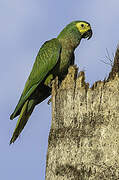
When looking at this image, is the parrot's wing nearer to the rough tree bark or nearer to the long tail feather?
the long tail feather

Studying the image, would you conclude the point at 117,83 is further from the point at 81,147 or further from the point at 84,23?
the point at 84,23

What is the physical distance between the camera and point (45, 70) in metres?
7.06

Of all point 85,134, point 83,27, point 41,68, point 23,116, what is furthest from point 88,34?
point 85,134

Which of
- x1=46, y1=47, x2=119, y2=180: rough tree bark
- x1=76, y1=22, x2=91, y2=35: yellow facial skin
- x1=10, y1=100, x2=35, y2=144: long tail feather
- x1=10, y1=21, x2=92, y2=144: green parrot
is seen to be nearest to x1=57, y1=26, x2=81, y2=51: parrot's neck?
x1=10, y1=21, x2=92, y2=144: green parrot

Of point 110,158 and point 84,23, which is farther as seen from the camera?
point 84,23

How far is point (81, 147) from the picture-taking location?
4406 mm

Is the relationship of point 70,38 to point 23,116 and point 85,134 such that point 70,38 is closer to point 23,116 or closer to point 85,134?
point 23,116

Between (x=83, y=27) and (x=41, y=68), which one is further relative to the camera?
(x=83, y=27)

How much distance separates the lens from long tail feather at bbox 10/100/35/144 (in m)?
6.73

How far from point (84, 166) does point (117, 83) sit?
1.08m

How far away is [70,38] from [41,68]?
2.92ft

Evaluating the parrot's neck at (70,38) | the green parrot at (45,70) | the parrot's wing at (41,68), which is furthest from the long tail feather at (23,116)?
the parrot's neck at (70,38)

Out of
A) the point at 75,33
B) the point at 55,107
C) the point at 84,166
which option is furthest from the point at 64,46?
the point at 84,166

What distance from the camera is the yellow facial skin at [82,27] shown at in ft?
24.9
